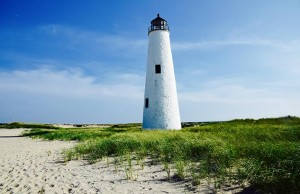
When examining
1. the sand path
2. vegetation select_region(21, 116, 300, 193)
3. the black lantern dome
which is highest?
the black lantern dome

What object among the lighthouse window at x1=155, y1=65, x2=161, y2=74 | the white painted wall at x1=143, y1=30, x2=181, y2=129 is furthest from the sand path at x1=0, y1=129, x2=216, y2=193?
the lighthouse window at x1=155, y1=65, x2=161, y2=74

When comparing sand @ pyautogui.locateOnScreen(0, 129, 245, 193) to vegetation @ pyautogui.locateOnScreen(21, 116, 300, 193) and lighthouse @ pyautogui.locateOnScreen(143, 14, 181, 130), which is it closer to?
vegetation @ pyautogui.locateOnScreen(21, 116, 300, 193)

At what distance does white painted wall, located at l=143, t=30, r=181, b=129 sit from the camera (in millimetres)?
22766

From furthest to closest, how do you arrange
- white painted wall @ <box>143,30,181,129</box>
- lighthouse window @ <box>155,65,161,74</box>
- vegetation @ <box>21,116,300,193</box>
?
lighthouse window @ <box>155,65,161,74</box> < white painted wall @ <box>143,30,181,129</box> < vegetation @ <box>21,116,300,193</box>

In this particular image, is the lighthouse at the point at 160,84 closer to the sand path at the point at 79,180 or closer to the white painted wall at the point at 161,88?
the white painted wall at the point at 161,88

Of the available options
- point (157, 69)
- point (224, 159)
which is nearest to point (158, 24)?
point (157, 69)

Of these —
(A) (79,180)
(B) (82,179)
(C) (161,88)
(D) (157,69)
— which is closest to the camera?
(A) (79,180)

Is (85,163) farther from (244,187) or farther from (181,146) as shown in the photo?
(244,187)

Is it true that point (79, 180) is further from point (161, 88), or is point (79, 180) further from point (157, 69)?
point (157, 69)

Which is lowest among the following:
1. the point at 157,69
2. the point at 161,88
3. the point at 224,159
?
the point at 224,159

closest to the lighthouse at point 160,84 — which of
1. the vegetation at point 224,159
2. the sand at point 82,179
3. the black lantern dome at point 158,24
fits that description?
the black lantern dome at point 158,24

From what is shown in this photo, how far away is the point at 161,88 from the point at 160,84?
1.31ft

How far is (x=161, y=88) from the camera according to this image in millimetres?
23203

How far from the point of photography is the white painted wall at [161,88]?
896 inches
